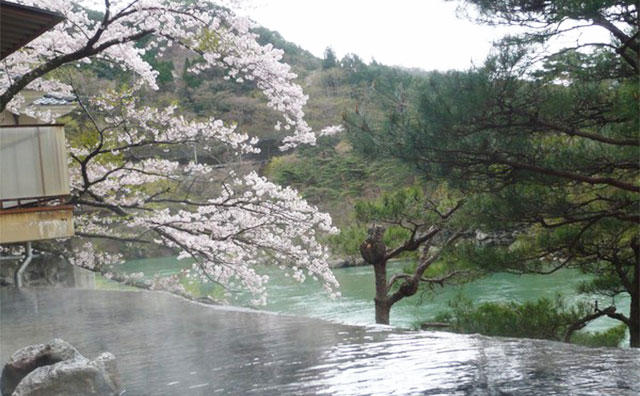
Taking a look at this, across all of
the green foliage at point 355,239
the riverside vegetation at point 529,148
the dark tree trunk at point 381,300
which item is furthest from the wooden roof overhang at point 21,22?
the green foliage at point 355,239

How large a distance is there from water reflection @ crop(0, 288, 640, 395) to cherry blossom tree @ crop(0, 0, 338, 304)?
280 cm

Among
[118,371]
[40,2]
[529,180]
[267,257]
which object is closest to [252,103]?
[267,257]

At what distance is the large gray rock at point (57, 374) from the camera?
3488 mm

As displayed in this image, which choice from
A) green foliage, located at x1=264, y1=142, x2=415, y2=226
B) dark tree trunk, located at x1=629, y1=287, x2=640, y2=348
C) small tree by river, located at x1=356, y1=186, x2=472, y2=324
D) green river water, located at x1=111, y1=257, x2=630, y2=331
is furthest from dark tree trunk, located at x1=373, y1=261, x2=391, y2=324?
green foliage, located at x1=264, y1=142, x2=415, y2=226

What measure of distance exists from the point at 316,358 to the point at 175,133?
17.5 feet

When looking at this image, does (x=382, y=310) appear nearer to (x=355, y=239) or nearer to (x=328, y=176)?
(x=355, y=239)

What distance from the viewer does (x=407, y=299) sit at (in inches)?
588

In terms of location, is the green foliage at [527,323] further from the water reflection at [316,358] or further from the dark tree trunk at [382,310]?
the water reflection at [316,358]

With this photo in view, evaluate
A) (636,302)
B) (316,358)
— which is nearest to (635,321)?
(636,302)

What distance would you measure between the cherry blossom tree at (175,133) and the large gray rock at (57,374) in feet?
11.4

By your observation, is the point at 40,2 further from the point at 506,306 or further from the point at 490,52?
the point at 506,306

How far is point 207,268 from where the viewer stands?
359 inches

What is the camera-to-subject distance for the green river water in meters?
Result: 12.8

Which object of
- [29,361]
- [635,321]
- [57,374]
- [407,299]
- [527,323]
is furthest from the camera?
[407,299]
